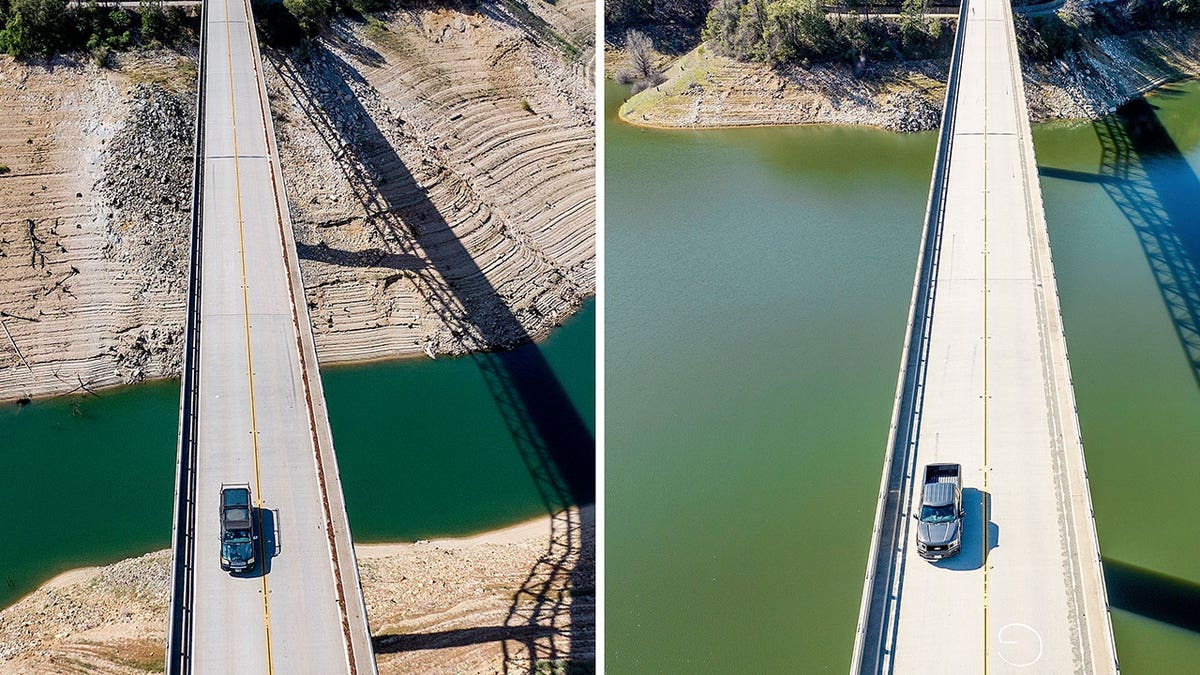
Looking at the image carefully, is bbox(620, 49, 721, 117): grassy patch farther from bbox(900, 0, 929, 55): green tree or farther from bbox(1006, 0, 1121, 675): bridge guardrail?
bbox(1006, 0, 1121, 675): bridge guardrail

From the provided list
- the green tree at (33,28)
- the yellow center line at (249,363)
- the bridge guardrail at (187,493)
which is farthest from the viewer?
the green tree at (33,28)

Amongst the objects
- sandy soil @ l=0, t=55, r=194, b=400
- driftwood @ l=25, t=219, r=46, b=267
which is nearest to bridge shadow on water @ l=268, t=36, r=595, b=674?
sandy soil @ l=0, t=55, r=194, b=400

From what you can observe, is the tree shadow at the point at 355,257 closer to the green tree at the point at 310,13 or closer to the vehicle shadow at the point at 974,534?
the green tree at the point at 310,13

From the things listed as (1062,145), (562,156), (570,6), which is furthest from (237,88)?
(1062,145)

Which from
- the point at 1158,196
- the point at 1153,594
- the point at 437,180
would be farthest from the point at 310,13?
the point at 1153,594

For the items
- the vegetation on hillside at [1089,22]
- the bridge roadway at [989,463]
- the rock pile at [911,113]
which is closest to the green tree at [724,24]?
the rock pile at [911,113]

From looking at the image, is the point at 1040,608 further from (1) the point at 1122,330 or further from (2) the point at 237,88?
(2) the point at 237,88

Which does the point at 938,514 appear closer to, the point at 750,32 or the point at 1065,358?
the point at 1065,358
